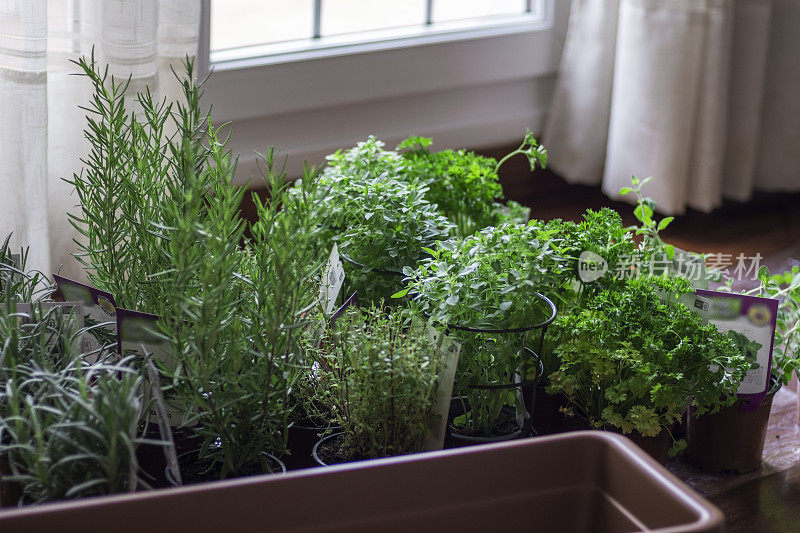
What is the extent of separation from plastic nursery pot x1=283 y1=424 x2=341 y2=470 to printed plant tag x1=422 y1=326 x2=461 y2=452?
0.10 metres

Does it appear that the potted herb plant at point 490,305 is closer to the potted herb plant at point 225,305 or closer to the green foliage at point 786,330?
the potted herb plant at point 225,305

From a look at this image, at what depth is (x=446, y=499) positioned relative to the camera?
65cm

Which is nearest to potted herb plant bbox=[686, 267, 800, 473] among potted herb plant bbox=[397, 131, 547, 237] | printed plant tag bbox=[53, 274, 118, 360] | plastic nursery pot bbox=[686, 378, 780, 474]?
plastic nursery pot bbox=[686, 378, 780, 474]

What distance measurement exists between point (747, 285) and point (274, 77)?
3.31 feet

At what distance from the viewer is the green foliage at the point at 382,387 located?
81 cm

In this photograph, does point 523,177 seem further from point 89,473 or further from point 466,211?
point 89,473

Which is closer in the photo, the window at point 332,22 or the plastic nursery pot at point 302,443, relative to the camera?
the plastic nursery pot at point 302,443

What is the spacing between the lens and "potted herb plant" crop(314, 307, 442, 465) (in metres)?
0.81

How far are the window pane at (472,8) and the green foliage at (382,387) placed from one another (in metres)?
1.40

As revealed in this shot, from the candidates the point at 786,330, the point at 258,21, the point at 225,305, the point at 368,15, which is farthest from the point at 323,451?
the point at 368,15

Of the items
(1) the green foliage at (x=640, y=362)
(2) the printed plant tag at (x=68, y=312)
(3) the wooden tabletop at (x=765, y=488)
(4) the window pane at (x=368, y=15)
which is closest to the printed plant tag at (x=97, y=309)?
(2) the printed plant tag at (x=68, y=312)

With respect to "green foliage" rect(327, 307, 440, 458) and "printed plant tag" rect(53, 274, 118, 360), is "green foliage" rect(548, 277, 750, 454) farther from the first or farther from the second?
"printed plant tag" rect(53, 274, 118, 360)

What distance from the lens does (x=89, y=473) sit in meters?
0.61

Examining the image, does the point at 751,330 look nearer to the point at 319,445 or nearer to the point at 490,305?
the point at 490,305
